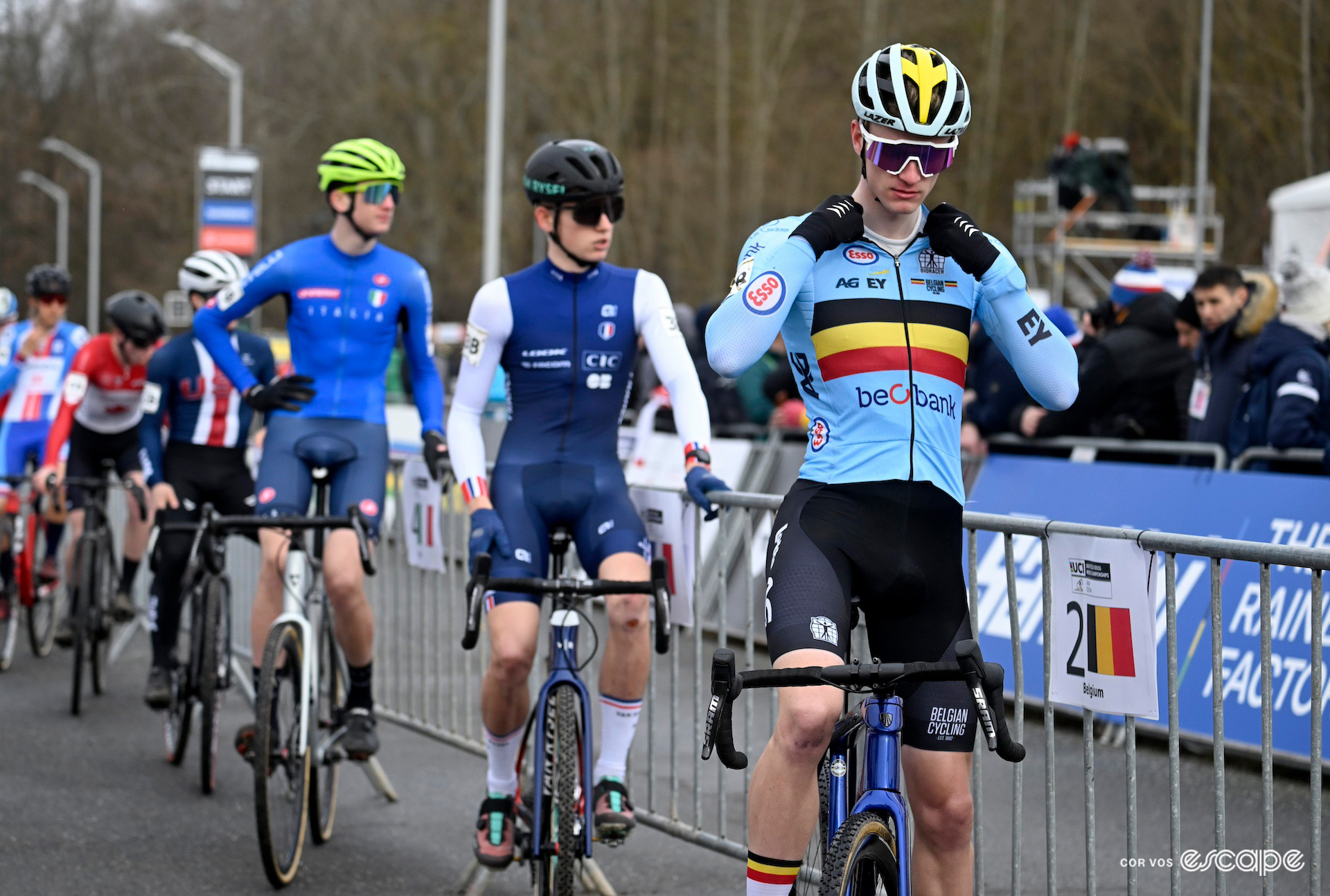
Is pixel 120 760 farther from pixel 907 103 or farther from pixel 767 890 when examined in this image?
pixel 907 103

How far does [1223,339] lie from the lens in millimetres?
8828

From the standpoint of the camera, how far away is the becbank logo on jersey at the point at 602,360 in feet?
17.3

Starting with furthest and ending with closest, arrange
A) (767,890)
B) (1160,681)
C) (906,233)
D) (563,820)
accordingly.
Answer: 1. (1160,681)
2. (563,820)
3. (906,233)
4. (767,890)

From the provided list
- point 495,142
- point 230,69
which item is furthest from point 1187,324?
point 230,69

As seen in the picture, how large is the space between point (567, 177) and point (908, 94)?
1.73 m

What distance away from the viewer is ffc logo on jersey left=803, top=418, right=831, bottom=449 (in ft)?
12.7

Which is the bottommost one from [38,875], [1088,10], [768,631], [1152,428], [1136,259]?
[38,875]

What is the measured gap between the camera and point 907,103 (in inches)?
144

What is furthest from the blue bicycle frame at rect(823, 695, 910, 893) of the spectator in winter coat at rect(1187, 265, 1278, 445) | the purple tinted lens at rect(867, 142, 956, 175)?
the spectator in winter coat at rect(1187, 265, 1278, 445)

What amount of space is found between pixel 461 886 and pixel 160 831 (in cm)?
152

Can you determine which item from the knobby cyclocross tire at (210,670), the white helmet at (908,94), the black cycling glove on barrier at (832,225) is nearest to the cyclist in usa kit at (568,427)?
the black cycling glove on barrier at (832,225)

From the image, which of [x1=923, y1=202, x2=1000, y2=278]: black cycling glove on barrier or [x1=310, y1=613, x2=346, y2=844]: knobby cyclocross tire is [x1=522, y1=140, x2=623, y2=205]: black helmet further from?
[x1=310, y1=613, x2=346, y2=844]: knobby cyclocross tire

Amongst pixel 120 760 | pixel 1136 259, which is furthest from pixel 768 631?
pixel 1136 259

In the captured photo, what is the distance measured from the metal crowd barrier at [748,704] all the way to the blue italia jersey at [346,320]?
2.86 feet
